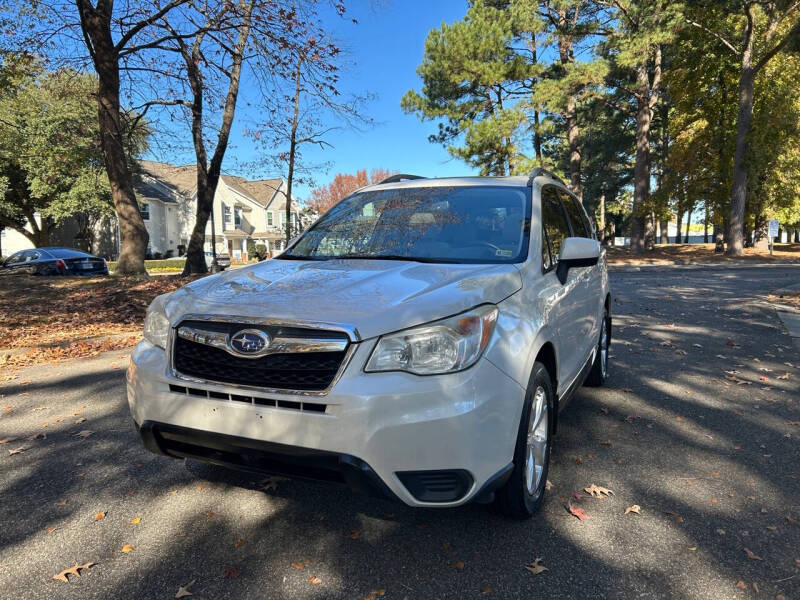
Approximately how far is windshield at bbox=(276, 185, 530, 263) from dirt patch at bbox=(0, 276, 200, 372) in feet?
15.8

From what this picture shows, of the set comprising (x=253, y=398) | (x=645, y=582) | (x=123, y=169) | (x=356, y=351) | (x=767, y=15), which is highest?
(x=767, y=15)

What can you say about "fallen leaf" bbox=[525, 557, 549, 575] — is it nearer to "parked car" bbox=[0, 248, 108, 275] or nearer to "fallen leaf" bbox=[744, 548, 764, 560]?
"fallen leaf" bbox=[744, 548, 764, 560]

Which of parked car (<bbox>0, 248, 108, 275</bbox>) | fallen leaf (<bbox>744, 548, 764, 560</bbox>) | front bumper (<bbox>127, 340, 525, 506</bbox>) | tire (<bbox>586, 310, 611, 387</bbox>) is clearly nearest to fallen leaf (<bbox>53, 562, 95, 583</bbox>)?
front bumper (<bbox>127, 340, 525, 506</bbox>)

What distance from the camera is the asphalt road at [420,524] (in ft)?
7.27

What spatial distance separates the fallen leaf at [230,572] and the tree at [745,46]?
25317 mm

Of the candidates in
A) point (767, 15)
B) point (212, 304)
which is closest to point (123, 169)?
point (212, 304)

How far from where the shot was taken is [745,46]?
2228 cm

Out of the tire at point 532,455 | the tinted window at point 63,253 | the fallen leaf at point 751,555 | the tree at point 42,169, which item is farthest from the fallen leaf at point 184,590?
the tree at point 42,169

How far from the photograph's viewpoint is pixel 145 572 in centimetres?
229

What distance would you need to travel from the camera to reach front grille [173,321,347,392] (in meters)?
2.12

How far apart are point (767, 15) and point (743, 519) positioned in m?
28.4

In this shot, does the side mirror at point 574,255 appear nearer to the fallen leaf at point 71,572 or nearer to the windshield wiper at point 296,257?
the windshield wiper at point 296,257

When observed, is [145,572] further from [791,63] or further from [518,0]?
[791,63]

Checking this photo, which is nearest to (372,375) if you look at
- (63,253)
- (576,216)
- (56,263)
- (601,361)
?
(576,216)
